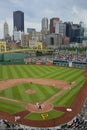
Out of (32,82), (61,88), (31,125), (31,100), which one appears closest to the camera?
(31,125)

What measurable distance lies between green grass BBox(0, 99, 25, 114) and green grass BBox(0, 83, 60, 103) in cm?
259

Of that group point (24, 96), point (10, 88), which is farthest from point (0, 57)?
point (24, 96)

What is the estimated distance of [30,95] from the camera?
135 ft

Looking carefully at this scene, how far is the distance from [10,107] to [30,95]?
7479mm

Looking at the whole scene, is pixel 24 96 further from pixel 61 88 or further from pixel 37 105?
pixel 61 88

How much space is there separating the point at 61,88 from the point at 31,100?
10.8 metres

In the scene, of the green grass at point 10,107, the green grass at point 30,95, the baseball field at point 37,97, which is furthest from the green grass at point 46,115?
the green grass at point 30,95

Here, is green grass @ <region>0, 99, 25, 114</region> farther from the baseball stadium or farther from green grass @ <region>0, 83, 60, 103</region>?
green grass @ <region>0, 83, 60, 103</region>

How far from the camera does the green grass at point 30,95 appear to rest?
3897cm

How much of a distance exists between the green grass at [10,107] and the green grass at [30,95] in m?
2.59

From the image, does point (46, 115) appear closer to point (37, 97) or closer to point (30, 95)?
point (37, 97)

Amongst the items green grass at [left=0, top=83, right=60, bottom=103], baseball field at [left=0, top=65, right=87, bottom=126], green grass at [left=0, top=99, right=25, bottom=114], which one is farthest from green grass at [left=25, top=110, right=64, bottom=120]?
green grass at [left=0, top=83, right=60, bottom=103]

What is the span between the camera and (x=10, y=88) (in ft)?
151

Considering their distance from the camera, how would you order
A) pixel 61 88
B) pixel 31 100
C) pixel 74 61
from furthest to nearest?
pixel 74 61, pixel 61 88, pixel 31 100
